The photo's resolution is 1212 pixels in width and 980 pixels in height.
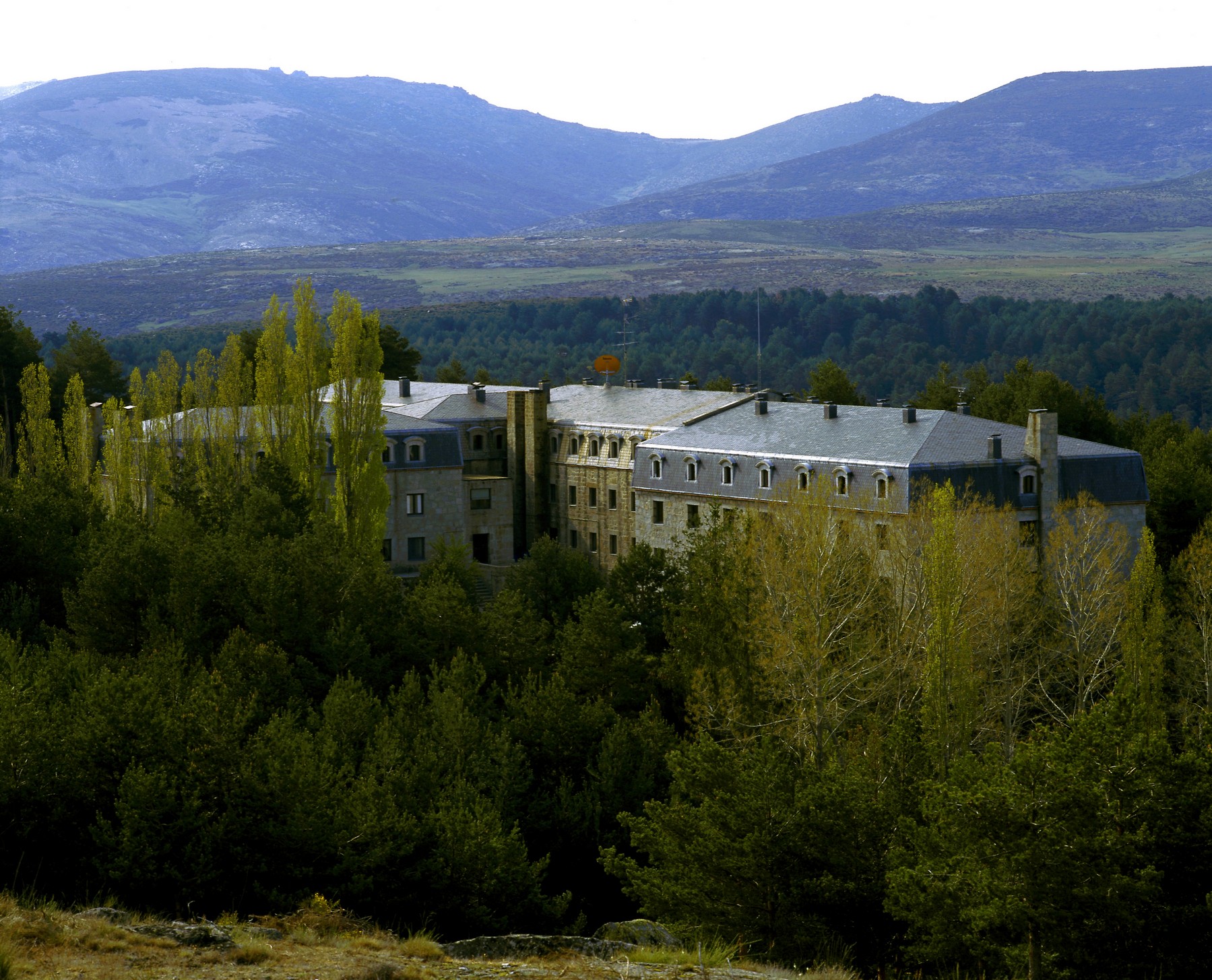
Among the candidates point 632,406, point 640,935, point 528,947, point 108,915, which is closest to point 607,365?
point 632,406

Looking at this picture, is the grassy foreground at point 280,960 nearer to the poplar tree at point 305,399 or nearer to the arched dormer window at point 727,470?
the poplar tree at point 305,399

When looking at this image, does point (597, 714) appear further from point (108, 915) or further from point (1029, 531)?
point (1029, 531)

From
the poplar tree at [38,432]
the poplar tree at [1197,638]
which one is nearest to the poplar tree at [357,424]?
the poplar tree at [38,432]

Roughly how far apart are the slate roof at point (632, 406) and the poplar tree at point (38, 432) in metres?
25.9

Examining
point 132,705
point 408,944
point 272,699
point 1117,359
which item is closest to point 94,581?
point 272,699

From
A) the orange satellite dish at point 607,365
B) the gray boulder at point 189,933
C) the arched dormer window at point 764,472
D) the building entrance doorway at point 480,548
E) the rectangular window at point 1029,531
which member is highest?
the orange satellite dish at point 607,365

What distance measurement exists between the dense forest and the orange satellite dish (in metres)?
23.2

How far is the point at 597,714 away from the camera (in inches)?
1724

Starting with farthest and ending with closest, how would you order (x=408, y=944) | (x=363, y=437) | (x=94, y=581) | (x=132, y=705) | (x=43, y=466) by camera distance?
(x=43, y=466) < (x=363, y=437) < (x=94, y=581) < (x=132, y=705) < (x=408, y=944)

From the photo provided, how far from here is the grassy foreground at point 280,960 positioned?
21.0m

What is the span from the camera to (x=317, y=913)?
27.2 m

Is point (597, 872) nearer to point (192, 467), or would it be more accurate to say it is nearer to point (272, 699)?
point (272, 699)

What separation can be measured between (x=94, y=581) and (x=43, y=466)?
72.1ft

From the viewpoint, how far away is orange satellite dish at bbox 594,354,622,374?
9350cm
